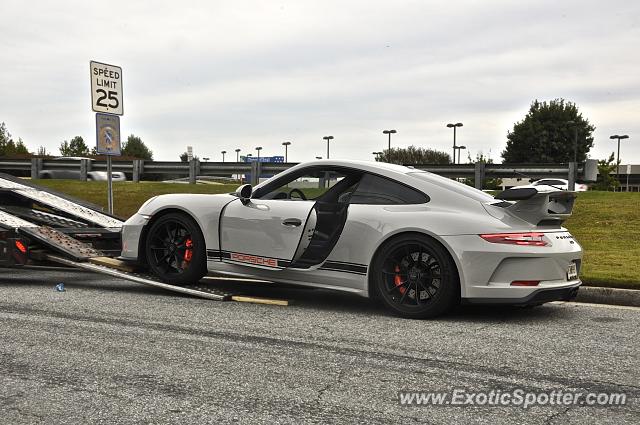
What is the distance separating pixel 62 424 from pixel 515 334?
3290mm

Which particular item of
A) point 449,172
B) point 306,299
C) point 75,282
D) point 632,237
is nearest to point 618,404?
point 306,299

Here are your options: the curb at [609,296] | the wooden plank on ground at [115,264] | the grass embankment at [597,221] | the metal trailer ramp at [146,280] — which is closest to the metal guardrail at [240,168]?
the grass embankment at [597,221]

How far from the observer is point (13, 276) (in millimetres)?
7812

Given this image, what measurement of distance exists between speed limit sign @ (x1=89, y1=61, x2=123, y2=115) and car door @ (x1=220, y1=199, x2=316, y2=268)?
5295mm

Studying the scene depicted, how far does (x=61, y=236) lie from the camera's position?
7.28 metres

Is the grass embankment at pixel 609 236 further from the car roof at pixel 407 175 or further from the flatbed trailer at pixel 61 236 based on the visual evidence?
the flatbed trailer at pixel 61 236

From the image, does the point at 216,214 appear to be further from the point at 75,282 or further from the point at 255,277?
the point at 75,282

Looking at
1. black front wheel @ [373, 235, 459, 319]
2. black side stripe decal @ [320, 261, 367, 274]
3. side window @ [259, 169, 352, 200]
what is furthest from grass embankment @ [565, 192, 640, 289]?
side window @ [259, 169, 352, 200]

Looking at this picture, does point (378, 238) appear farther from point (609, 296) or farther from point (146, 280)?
point (609, 296)

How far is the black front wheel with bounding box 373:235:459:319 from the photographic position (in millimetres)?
5324

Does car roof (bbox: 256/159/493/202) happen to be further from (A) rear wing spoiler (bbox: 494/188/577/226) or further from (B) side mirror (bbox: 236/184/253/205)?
(B) side mirror (bbox: 236/184/253/205)

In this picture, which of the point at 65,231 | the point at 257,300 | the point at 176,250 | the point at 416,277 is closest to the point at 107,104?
the point at 65,231

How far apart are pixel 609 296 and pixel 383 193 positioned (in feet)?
8.84

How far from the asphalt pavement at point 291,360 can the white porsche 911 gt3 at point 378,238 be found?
31 centimetres
